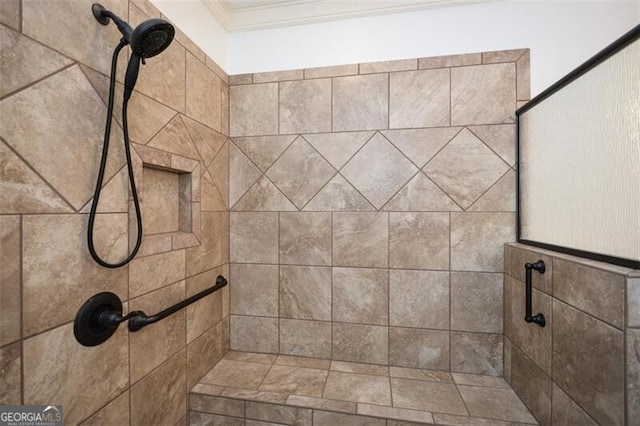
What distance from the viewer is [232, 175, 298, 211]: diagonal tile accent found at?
1.65 m

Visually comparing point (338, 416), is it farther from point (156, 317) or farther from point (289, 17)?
point (289, 17)

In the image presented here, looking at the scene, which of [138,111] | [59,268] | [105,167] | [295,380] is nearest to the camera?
[59,268]

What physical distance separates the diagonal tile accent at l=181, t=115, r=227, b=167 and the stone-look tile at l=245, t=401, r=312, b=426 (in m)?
1.21

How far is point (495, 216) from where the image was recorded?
145 cm

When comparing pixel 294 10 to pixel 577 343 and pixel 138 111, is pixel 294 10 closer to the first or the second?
pixel 138 111

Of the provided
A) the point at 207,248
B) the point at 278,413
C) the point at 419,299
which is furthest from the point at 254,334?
the point at 419,299

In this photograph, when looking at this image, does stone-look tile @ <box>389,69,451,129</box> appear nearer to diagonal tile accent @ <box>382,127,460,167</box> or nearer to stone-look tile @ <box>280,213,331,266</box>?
diagonal tile accent @ <box>382,127,460,167</box>

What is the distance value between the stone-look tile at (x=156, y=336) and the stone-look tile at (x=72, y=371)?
44 millimetres

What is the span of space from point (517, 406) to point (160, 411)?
1565mm

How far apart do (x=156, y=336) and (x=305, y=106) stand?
1.37m

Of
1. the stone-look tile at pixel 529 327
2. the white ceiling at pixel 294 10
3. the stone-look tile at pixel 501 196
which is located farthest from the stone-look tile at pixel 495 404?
the white ceiling at pixel 294 10

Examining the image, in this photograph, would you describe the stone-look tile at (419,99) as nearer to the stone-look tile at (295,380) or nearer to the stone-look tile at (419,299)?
the stone-look tile at (419,299)

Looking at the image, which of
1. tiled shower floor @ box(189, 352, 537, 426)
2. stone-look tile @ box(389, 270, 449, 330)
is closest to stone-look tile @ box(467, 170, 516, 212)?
stone-look tile @ box(389, 270, 449, 330)

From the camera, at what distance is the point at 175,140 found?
4.11ft
